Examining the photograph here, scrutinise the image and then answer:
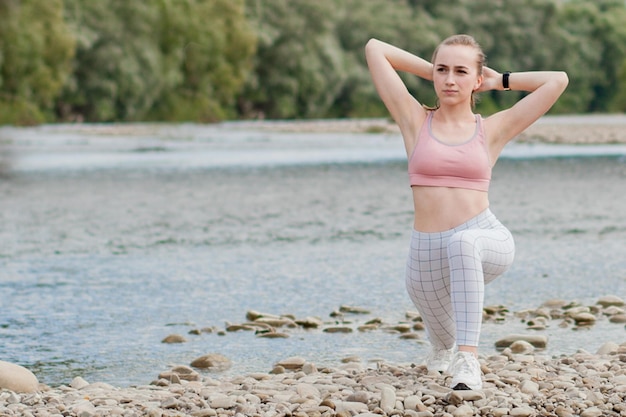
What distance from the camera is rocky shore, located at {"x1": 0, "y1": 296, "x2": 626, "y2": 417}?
248 inches

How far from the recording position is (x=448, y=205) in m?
6.36

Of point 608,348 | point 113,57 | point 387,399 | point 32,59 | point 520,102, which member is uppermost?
point 520,102

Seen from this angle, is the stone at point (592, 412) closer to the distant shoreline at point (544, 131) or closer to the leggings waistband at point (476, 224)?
the leggings waistband at point (476, 224)

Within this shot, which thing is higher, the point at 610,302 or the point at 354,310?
the point at 610,302

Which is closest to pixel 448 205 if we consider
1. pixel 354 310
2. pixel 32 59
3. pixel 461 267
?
pixel 461 267

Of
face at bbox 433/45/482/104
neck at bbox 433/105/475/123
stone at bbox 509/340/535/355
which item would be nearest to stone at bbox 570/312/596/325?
stone at bbox 509/340/535/355

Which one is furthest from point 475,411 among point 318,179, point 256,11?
point 256,11

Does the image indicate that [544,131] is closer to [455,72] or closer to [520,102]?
[520,102]

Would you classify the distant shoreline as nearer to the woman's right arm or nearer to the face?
the woman's right arm

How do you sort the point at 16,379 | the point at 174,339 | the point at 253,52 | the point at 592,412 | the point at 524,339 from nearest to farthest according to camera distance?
the point at 592,412 < the point at 16,379 < the point at 524,339 < the point at 174,339 < the point at 253,52

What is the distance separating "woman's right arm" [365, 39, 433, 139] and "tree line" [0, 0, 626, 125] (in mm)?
56142

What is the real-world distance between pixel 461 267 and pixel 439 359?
0.92m

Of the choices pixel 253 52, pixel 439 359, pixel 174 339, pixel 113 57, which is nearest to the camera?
pixel 439 359

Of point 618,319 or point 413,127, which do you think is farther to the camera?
point 618,319
